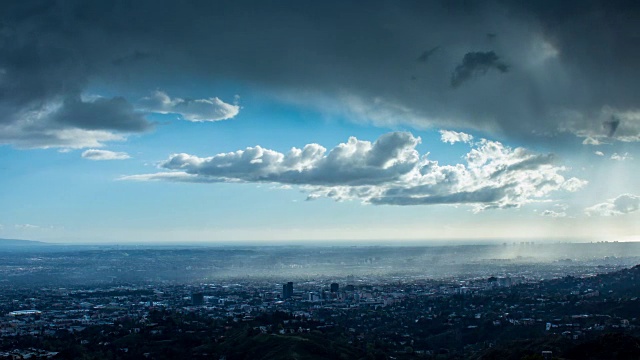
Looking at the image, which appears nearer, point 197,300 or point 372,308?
point 372,308

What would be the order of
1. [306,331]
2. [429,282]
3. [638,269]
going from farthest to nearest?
[429,282]
[638,269]
[306,331]

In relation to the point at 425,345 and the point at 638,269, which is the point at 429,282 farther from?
the point at 425,345

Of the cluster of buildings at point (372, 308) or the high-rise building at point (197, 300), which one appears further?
the high-rise building at point (197, 300)

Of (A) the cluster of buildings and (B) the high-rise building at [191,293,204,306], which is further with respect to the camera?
(B) the high-rise building at [191,293,204,306]

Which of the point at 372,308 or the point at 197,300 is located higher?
the point at 197,300

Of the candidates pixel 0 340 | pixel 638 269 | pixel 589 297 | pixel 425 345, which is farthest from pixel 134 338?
pixel 638 269

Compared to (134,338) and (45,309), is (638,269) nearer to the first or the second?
(134,338)

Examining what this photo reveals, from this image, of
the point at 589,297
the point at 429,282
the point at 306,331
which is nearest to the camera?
the point at 306,331

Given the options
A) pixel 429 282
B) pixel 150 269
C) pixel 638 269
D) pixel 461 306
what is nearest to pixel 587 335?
pixel 461 306

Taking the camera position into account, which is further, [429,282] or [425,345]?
[429,282]
